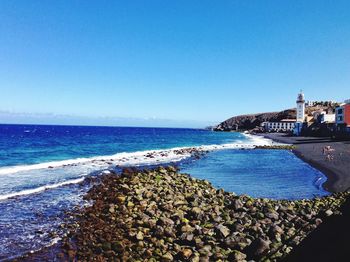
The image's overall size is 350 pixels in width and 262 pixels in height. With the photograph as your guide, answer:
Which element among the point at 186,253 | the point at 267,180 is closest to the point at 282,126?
the point at 267,180

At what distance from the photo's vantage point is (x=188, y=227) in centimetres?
1248

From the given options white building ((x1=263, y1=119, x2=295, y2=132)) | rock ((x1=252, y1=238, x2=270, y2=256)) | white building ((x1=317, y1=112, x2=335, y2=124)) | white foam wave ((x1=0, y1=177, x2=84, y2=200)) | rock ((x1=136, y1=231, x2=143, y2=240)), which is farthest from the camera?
white building ((x1=263, y1=119, x2=295, y2=132))

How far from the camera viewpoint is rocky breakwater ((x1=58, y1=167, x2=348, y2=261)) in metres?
10.6

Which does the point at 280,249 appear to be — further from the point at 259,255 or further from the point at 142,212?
the point at 142,212

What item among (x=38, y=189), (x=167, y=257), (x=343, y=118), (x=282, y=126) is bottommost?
(x=38, y=189)

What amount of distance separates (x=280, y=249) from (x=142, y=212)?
6521 millimetres

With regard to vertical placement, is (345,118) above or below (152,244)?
above

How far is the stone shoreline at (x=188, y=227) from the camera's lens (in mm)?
10602

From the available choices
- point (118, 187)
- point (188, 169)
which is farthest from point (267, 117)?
point (118, 187)

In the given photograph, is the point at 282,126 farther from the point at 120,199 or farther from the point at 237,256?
the point at 237,256

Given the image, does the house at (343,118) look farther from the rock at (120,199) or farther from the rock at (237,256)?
the rock at (237,256)

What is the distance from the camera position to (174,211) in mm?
14812

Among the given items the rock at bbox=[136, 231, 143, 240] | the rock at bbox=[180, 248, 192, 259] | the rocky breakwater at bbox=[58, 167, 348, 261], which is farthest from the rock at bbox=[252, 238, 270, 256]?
the rock at bbox=[136, 231, 143, 240]

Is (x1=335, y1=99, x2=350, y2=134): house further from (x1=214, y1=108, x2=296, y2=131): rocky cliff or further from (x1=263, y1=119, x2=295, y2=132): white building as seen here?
(x1=214, y1=108, x2=296, y2=131): rocky cliff
